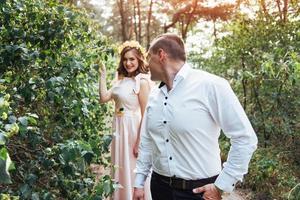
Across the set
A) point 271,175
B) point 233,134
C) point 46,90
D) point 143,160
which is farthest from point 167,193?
point 271,175

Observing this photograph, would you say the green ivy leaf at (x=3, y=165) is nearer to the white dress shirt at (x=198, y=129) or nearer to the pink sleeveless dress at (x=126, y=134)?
the white dress shirt at (x=198, y=129)

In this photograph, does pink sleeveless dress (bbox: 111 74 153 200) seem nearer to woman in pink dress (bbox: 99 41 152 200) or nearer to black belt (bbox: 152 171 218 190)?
woman in pink dress (bbox: 99 41 152 200)

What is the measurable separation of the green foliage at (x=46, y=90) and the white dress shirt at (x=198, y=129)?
363mm

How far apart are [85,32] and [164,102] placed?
1335mm

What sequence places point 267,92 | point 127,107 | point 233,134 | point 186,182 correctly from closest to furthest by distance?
1. point 233,134
2. point 186,182
3. point 127,107
4. point 267,92

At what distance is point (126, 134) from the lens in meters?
5.04

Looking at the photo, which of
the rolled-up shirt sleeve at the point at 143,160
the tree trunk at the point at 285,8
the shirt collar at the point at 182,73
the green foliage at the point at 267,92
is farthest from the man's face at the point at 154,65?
the tree trunk at the point at 285,8

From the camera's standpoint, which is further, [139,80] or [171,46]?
[139,80]

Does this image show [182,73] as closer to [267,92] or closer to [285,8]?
[267,92]

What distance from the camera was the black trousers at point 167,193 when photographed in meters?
2.71

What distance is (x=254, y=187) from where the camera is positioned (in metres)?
6.72

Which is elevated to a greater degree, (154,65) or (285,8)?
(285,8)

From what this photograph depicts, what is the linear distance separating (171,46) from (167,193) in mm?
895

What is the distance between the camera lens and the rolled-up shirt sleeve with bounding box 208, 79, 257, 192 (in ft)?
8.23
